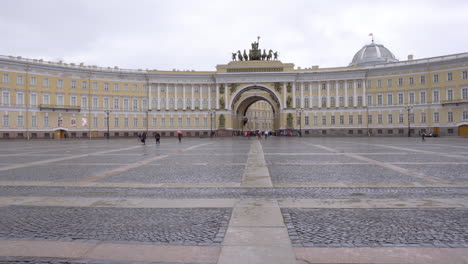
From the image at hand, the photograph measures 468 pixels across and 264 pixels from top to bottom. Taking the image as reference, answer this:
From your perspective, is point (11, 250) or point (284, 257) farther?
point (11, 250)

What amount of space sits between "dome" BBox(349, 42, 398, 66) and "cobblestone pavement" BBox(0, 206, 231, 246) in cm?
7966

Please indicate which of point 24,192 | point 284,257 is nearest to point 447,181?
point 284,257

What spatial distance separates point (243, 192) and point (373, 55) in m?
79.5

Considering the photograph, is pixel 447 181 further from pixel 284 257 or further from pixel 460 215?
pixel 284 257

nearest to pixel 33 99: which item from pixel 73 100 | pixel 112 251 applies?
pixel 73 100

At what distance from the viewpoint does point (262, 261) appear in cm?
369

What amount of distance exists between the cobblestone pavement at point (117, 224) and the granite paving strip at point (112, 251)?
22 cm

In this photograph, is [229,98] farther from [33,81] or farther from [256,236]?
[256,236]

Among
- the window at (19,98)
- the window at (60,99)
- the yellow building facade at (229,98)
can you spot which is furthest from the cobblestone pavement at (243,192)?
the window at (60,99)

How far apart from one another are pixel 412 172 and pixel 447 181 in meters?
1.75

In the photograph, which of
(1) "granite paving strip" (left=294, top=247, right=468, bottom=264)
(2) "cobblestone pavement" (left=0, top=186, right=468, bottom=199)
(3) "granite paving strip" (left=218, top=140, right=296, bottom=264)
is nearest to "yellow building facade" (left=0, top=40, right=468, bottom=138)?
(2) "cobblestone pavement" (left=0, top=186, right=468, bottom=199)

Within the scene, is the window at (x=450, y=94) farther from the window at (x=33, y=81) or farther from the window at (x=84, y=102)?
the window at (x=33, y=81)

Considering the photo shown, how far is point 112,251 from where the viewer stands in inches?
159

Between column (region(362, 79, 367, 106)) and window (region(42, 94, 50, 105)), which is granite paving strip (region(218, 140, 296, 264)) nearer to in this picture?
window (region(42, 94, 50, 105))
